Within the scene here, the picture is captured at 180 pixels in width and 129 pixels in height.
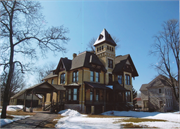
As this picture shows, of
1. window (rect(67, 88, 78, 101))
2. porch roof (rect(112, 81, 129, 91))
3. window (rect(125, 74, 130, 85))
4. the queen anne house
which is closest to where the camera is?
the queen anne house

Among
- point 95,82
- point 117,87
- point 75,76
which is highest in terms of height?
point 75,76

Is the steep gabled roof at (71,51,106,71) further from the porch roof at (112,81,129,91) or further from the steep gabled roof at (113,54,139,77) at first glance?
the porch roof at (112,81,129,91)

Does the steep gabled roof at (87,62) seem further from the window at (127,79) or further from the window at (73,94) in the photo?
the window at (127,79)

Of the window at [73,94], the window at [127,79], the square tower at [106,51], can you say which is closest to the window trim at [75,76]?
the window at [73,94]

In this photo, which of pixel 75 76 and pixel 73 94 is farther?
pixel 75 76

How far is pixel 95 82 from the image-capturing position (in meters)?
26.3

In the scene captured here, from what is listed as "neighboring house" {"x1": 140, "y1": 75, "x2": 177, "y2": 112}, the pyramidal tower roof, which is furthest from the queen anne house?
"neighboring house" {"x1": 140, "y1": 75, "x2": 177, "y2": 112}

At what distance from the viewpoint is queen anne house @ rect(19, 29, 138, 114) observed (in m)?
24.7

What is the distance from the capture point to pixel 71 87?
25.6 meters

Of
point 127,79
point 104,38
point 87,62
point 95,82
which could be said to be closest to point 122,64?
point 127,79

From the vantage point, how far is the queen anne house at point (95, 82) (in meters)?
24.7

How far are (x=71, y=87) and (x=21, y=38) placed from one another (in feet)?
39.2

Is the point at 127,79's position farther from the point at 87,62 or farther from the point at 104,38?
the point at 87,62

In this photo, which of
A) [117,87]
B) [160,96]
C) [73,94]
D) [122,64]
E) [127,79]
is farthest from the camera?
[160,96]
